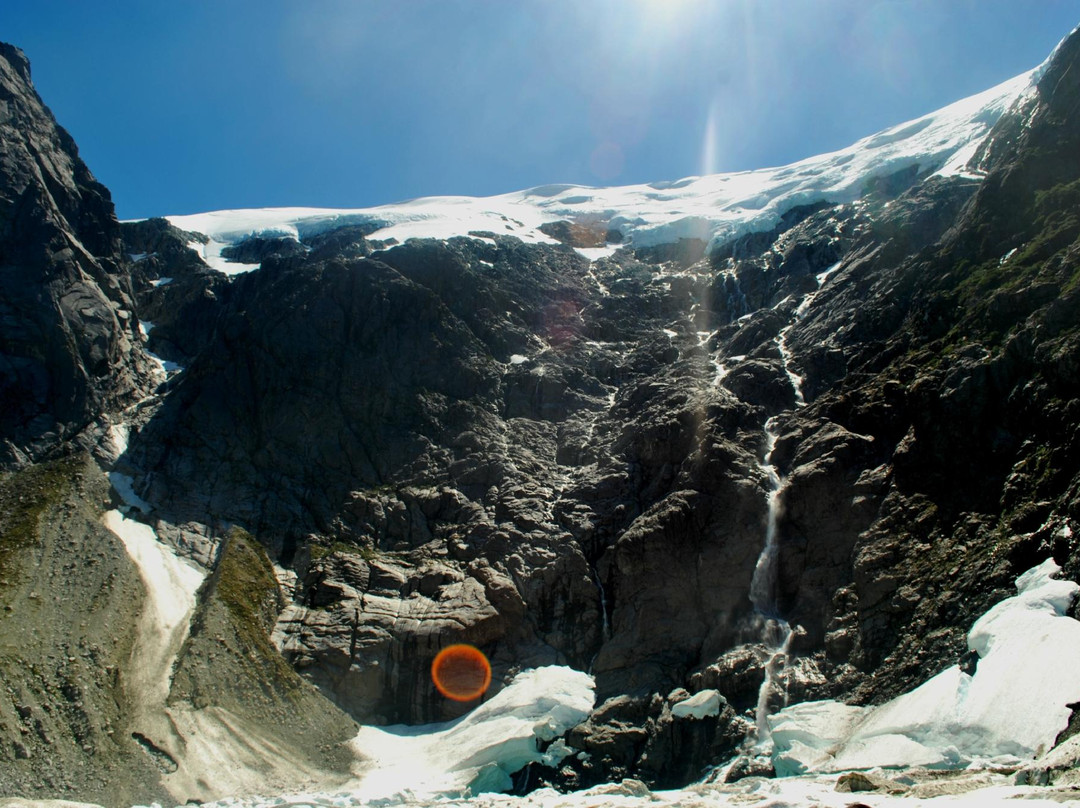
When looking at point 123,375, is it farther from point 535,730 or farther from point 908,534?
point 908,534

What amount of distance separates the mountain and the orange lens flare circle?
2.45 feet

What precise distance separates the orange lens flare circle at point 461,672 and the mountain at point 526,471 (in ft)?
2.45

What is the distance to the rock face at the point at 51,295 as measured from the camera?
7175 centimetres

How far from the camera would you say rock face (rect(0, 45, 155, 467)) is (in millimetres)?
71750

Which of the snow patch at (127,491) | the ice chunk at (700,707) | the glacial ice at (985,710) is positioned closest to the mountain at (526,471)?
the ice chunk at (700,707)

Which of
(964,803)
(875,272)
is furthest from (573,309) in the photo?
(964,803)

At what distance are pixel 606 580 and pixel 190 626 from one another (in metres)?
26.4

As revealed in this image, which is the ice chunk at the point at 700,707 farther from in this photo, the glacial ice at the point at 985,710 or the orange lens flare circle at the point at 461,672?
the orange lens flare circle at the point at 461,672

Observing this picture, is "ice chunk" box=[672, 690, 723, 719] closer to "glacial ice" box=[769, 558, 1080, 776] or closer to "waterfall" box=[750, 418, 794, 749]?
"waterfall" box=[750, 418, 794, 749]

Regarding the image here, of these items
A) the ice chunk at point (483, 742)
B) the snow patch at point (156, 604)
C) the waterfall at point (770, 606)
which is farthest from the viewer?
the snow patch at point (156, 604)

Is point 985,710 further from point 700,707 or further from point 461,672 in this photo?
point 461,672

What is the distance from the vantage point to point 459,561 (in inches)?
2212

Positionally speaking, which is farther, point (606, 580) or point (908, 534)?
point (606, 580)

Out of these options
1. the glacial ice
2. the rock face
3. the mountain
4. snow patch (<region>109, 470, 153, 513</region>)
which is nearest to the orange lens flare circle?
the mountain
